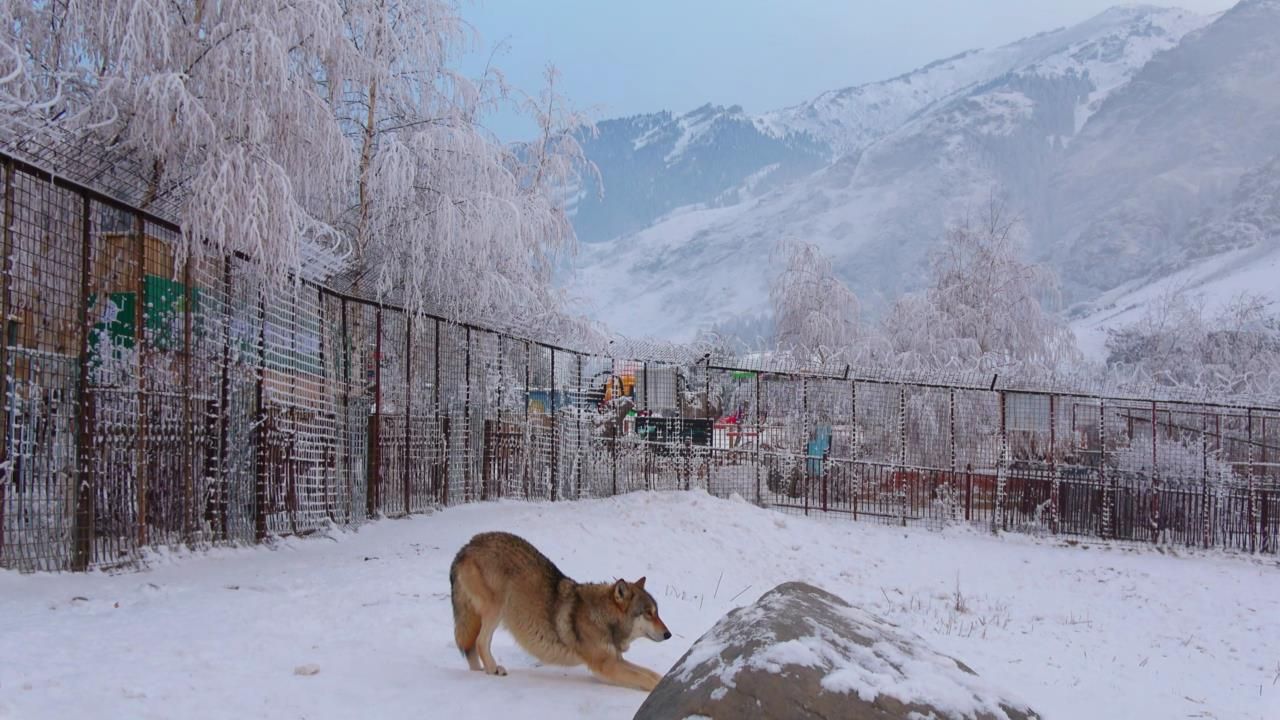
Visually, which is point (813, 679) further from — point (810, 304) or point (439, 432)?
point (810, 304)

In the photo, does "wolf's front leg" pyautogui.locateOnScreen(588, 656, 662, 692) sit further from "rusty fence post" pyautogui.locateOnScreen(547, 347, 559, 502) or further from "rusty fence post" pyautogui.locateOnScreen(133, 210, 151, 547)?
"rusty fence post" pyautogui.locateOnScreen(547, 347, 559, 502)

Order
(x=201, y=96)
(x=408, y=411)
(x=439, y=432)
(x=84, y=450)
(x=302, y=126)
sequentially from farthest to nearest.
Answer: (x=439, y=432) → (x=408, y=411) → (x=302, y=126) → (x=201, y=96) → (x=84, y=450)

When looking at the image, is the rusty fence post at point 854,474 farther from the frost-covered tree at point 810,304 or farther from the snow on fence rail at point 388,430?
the frost-covered tree at point 810,304

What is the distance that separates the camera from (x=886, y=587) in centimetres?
1291

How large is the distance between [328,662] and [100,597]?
2058 mm

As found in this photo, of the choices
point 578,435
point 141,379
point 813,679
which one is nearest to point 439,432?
point 578,435

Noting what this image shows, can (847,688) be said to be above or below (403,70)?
below

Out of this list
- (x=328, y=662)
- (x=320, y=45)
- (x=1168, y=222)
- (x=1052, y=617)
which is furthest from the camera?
(x=1168, y=222)

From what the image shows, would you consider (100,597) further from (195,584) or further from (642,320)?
(642,320)

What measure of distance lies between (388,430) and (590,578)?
12.1 ft

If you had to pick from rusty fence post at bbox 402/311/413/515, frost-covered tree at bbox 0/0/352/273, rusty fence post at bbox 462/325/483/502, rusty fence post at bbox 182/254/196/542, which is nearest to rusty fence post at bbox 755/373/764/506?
rusty fence post at bbox 462/325/483/502

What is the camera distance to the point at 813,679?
158 inches

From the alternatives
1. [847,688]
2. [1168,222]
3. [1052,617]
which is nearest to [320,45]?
[847,688]

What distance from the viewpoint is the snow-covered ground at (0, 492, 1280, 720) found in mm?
4973
